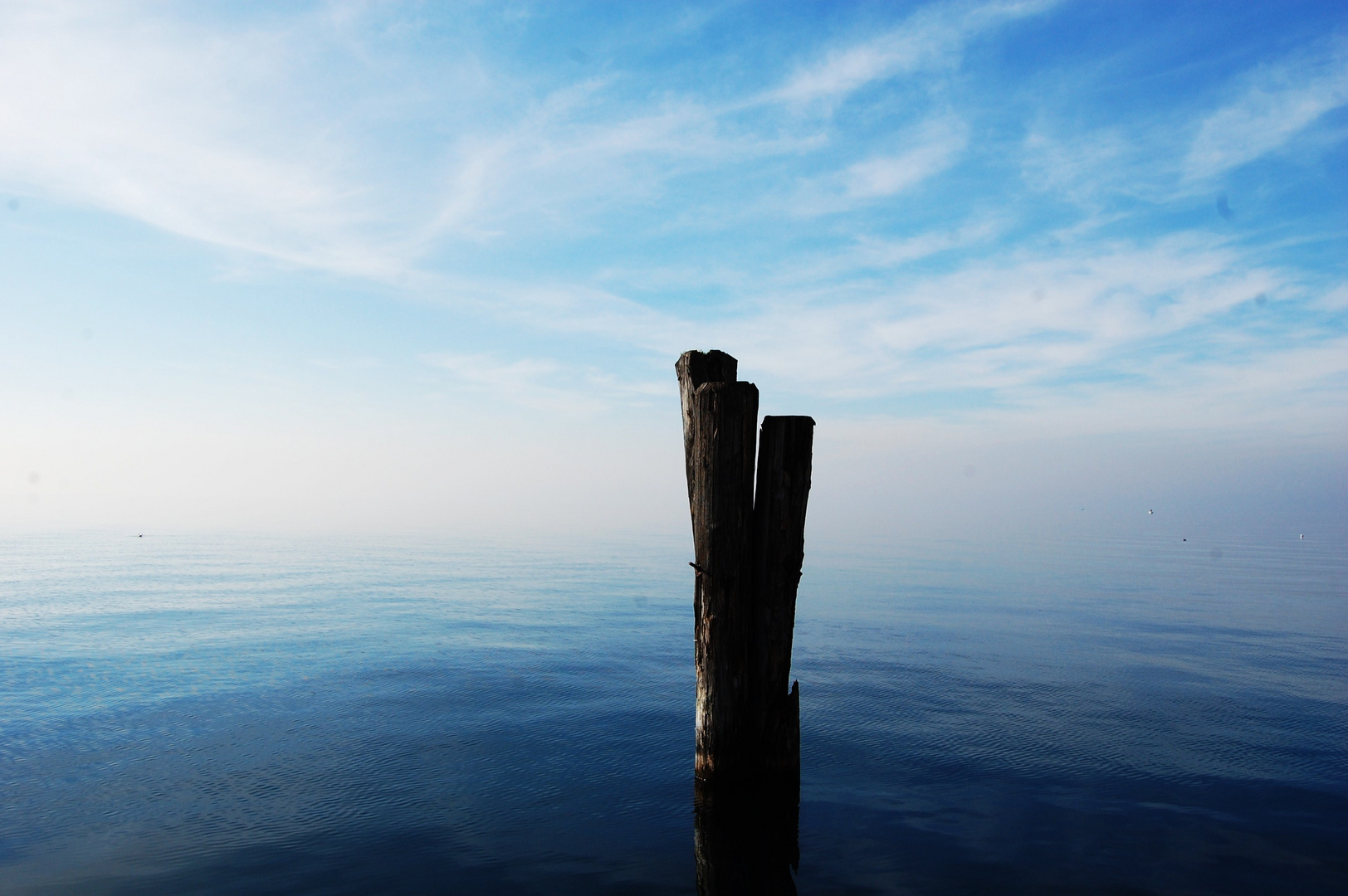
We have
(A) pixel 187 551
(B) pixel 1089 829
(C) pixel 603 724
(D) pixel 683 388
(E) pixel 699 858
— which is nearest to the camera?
(E) pixel 699 858

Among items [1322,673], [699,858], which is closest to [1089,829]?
[699,858]

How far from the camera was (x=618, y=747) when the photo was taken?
30.0ft

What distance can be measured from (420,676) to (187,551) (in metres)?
34.4

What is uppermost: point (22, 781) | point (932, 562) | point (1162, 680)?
point (932, 562)

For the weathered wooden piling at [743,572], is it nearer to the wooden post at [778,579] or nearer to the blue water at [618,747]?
the wooden post at [778,579]

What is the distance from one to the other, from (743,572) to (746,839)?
2.24 meters

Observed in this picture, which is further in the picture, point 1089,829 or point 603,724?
point 603,724

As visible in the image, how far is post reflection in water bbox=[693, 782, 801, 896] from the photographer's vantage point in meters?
5.97

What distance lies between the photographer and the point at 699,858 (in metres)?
6.29

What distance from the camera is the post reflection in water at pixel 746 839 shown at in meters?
5.97

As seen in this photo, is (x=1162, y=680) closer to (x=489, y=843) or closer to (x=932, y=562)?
(x=489, y=843)

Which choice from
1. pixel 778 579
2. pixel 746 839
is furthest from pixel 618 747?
pixel 778 579

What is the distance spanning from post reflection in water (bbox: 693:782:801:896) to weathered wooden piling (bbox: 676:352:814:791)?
0.13m

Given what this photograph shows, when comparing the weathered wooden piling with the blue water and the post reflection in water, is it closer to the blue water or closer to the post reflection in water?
the post reflection in water
